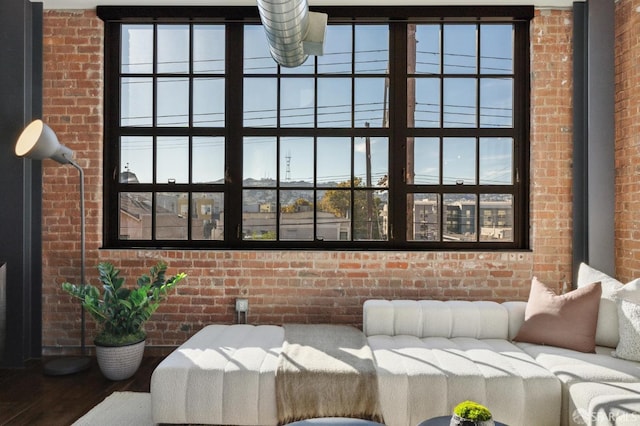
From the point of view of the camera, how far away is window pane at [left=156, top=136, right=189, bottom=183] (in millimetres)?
4188

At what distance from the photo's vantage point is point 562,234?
157 inches

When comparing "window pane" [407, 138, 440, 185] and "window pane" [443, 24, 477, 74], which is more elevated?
"window pane" [443, 24, 477, 74]

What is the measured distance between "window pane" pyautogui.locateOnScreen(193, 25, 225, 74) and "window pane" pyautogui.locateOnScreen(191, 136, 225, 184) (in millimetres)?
656

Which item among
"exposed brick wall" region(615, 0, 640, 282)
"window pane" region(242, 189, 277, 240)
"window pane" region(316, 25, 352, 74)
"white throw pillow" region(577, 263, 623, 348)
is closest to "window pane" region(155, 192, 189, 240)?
"window pane" region(242, 189, 277, 240)

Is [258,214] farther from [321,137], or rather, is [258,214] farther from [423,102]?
[423,102]

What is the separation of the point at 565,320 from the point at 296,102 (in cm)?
283

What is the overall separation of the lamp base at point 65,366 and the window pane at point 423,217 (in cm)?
303

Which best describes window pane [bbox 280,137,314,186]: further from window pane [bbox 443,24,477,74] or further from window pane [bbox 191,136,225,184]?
window pane [bbox 443,24,477,74]

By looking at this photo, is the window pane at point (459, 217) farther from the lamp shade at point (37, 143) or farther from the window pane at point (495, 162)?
the lamp shade at point (37, 143)

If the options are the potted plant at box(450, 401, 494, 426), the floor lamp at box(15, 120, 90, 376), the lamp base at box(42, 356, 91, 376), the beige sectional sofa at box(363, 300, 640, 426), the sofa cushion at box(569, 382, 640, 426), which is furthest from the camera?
the lamp base at box(42, 356, 91, 376)

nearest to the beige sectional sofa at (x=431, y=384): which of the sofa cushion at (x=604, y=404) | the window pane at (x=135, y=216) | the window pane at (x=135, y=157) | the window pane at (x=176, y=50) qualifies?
the sofa cushion at (x=604, y=404)

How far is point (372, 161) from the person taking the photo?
4.17 metres

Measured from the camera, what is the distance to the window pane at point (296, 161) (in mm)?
4172

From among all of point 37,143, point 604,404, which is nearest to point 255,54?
point 37,143
